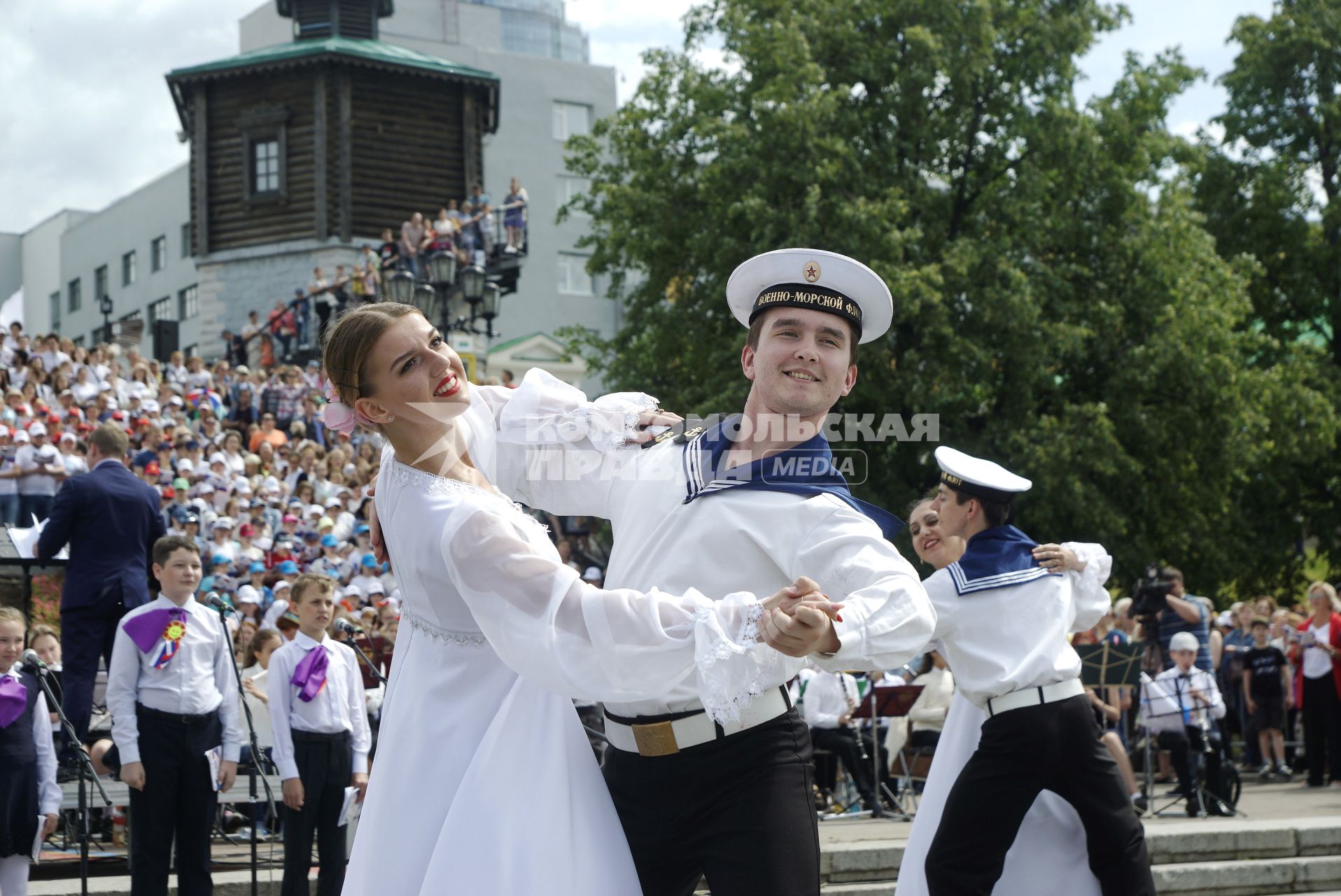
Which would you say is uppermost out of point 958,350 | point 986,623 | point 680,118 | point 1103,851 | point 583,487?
point 680,118

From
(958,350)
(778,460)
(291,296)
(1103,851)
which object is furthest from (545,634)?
(291,296)

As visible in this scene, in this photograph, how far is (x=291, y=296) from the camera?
38.1 meters

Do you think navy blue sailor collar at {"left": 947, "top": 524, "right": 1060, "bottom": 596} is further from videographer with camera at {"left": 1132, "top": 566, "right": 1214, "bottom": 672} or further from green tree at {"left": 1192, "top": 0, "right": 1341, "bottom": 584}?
green tree at {"left": 1192, "top": 0, "right": 1341, "bottom": 584}

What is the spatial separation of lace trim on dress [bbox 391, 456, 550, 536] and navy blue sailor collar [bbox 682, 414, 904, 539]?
1.61 feet

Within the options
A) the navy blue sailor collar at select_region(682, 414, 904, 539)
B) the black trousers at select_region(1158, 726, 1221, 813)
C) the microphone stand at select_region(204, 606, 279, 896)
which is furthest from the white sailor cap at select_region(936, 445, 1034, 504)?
the black trousers at select_region(1158, 726, 1221, 813)

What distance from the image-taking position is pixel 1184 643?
13.2 metres

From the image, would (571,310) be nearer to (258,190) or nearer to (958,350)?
(258,190)

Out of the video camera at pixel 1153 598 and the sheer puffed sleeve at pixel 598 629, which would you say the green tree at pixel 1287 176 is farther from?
the sheer puffed sleeve at pixel 598 629

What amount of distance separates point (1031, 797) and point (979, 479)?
122 centimetres

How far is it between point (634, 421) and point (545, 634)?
43.9 inches

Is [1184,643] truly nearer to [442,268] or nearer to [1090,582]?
[1090,582]

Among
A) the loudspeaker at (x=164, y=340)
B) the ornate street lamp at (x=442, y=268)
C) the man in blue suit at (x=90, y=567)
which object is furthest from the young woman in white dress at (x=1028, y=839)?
the loudspeaker at (x=164, y=340)

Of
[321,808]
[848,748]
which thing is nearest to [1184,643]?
[848,748]

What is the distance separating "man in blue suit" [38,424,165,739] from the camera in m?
9.34
